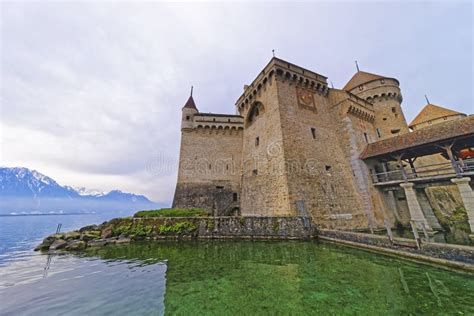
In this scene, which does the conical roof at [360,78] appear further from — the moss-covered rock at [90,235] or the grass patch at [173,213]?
the moss-covered rock at [90,235]

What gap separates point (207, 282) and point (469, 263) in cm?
731

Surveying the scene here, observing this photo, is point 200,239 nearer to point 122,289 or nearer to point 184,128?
point 122,289

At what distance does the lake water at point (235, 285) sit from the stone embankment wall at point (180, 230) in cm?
222

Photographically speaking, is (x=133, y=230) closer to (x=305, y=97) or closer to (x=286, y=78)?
(x=286, y=78)

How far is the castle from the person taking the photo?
1180cm

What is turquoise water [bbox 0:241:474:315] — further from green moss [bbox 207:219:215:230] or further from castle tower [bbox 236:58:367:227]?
castle tower [bbox 236:58:367:227]

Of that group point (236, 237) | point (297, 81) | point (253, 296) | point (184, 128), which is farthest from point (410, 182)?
point (184, 128)

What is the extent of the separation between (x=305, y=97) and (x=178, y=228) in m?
13.1

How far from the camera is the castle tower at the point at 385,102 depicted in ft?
56.5

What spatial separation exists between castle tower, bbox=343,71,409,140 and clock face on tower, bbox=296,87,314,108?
25.4ft

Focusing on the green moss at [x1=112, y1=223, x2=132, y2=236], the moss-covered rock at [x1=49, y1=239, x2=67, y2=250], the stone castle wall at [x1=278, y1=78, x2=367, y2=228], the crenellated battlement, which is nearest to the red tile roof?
the stone castle wall at [x1=278, y1=78, x2=367, y2=228]

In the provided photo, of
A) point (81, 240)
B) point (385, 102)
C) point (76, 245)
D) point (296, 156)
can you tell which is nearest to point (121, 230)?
point (81, 240)

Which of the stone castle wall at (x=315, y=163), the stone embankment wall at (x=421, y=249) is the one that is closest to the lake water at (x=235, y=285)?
the stone embankment wall at (x=421, y=249)

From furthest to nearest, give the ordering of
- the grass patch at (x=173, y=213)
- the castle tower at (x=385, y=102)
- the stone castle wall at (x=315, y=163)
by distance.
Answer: the castle tower at (x=385, y=102)
the grass patch at (x=173, y=213)
the stone castle wall at (x=315, y=163)
